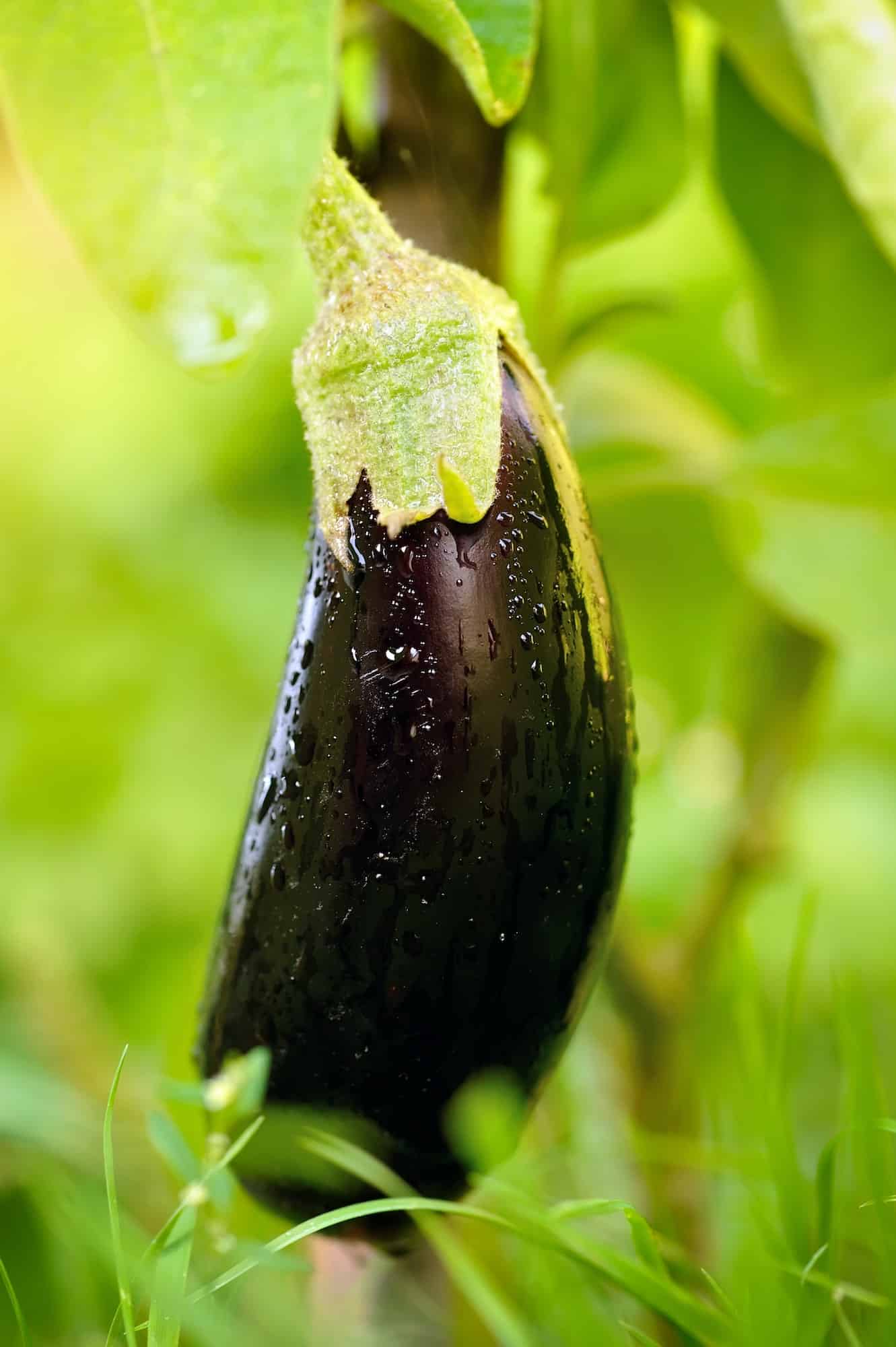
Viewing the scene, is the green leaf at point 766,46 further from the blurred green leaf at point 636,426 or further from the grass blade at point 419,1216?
the grass blade at point 419,1216

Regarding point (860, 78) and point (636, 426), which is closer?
point (860, 78)

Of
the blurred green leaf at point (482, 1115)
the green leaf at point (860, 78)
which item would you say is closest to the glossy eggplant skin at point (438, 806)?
the blurred green leaf at point (482, 1115)

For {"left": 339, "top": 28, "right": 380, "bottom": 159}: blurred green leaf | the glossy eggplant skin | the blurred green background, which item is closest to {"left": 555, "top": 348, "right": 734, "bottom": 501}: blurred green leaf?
the blurred green background

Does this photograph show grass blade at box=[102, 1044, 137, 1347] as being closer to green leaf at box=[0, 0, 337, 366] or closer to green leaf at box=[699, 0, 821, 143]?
green leaf at box=[0, 0, 337, 366]

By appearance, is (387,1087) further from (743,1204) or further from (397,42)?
(397,42)

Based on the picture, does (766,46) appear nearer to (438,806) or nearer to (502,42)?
(502,42)

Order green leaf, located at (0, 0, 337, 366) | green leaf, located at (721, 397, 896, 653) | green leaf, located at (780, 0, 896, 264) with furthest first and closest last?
green leaf, located at (721, 397, 896, 653), green leaf, located at (780, 0, 896, 264), green leaf, located at (0, 0, 337, 366)

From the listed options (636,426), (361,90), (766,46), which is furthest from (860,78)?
(636,426)
